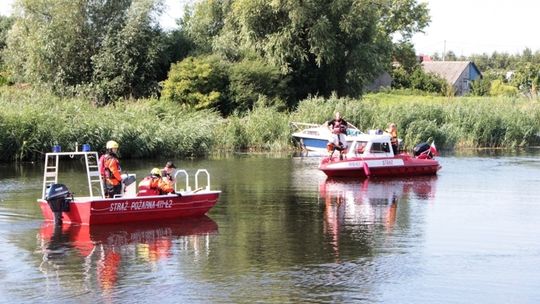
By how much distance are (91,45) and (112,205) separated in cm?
3740

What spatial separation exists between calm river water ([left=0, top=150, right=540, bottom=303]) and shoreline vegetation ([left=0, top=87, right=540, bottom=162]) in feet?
32.0

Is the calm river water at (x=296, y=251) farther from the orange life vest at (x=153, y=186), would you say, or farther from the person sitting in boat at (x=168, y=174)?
the person sitting in boat at (x=168, y=174)

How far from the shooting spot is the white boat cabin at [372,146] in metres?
32.5

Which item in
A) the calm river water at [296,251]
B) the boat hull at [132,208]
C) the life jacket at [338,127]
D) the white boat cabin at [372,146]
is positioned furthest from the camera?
the life jacket at [338,127]

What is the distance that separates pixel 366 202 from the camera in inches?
1034

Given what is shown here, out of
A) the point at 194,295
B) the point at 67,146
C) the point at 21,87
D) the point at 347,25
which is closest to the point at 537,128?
the point at 347,25

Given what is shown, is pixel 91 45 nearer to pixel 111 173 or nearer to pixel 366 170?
pixel 366 170

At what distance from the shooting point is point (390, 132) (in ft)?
112

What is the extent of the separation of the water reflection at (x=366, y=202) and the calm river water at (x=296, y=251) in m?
0.06

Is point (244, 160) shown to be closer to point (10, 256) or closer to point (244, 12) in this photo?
point (244, 12)

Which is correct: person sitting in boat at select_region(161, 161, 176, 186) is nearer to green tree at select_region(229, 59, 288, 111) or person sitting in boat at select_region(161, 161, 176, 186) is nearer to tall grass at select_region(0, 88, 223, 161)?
tall grass at select_region(0, 88, 223, 161)

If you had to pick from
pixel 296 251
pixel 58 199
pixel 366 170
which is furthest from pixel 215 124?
pixel 296 251

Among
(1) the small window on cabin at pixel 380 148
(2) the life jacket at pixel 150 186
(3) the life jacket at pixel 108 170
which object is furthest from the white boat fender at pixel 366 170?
(3) the life jacket at pixel 108 170

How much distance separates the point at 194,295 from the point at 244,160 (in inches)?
1019
